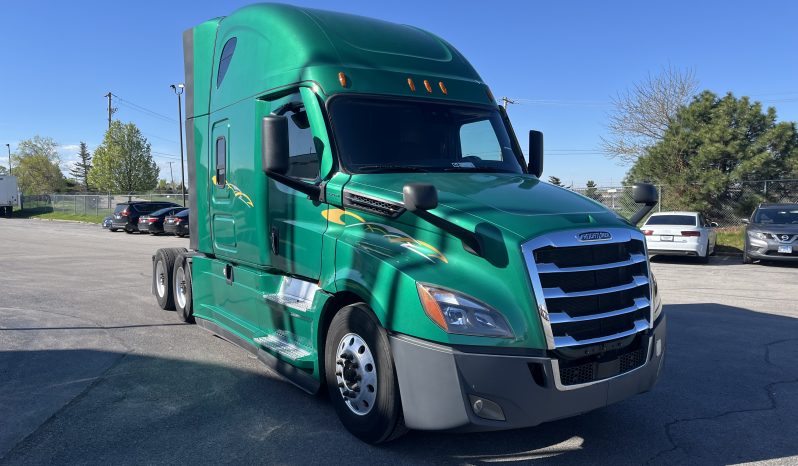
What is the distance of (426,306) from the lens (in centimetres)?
357

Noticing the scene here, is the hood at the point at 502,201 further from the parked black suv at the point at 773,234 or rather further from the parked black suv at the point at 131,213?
the parked black suv at the point at 131,213

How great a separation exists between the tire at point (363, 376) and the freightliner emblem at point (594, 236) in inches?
54.4

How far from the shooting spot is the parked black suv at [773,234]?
1472cm

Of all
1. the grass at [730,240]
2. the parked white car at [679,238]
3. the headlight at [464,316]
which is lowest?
the grass at [730,240]

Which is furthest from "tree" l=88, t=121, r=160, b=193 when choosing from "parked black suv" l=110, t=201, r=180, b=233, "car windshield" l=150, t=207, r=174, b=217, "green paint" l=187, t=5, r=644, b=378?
"green paint" l=187, t=5, r=644, b=378

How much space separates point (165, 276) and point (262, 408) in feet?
14.9

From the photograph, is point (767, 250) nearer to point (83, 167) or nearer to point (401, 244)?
point (401, 244)

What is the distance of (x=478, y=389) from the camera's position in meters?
3.48

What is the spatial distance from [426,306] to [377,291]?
44cm

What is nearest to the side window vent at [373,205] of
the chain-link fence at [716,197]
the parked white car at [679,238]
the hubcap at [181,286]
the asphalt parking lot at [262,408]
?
the asphalt parking lot at [262,408]

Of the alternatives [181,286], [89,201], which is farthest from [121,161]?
[181,286]

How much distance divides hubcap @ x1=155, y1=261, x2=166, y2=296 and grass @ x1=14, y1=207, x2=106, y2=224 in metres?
38.5

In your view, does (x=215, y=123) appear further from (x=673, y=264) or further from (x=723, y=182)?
(x=723, y=182)

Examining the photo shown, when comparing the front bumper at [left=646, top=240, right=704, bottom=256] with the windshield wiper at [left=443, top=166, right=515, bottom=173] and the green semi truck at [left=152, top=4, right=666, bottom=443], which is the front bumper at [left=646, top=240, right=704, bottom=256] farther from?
the windshield wiper at [left=443, top=166, right=515, bottom=173]
